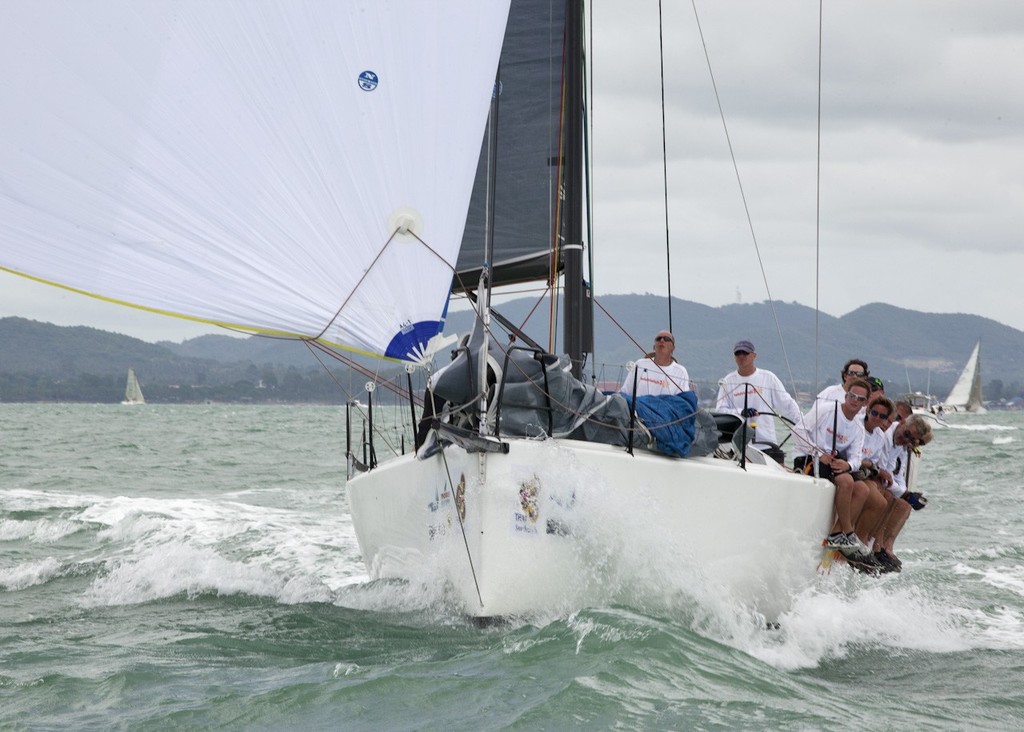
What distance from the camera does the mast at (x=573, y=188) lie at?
283 inches

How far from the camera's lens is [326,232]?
4.99 m

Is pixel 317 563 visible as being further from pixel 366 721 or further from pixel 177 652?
pixel 366 721

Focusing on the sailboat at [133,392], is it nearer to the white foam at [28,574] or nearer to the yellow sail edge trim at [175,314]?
the white foam at [28,574]

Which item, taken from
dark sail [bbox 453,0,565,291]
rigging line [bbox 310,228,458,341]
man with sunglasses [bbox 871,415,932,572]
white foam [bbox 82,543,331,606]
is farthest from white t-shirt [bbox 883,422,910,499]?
white foam [bbox 82,543,331,606]

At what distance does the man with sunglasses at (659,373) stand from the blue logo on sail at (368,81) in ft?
7.40

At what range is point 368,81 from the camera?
16.8 feet

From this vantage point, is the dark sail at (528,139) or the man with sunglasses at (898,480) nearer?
the man with sunglasses at (898,480)

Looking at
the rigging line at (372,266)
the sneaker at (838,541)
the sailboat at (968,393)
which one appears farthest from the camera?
the sailboat at (968,393)

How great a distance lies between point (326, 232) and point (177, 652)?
198cm

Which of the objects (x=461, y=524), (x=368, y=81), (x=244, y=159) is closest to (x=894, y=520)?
(x=461, y=524)

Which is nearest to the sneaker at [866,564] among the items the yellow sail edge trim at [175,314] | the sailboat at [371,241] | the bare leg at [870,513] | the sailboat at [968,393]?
the bare leg at [870,513]

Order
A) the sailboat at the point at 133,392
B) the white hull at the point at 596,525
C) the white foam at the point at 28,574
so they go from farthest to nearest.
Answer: the sailboat at the point at 133,392
the white foam at the point at 28,574
the white hull at the point at 596,525

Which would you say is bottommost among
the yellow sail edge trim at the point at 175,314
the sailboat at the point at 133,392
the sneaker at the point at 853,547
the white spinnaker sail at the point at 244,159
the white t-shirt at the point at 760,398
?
the sailboat at the point at 133,392

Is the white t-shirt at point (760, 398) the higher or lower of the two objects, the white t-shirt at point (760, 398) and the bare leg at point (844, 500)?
the higher
